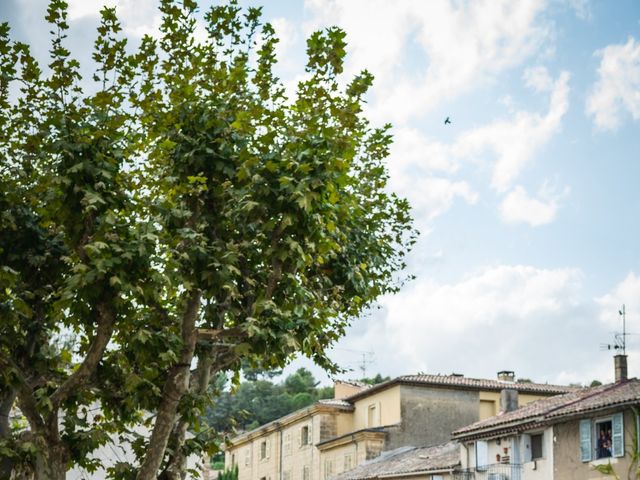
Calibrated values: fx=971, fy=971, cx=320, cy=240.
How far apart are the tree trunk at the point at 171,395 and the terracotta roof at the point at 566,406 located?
1771 cm

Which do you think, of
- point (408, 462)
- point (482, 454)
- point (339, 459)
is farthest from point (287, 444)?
point (482, 454)

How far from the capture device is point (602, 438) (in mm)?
31328

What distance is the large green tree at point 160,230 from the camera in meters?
14.2

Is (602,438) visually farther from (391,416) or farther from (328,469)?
(328,469)

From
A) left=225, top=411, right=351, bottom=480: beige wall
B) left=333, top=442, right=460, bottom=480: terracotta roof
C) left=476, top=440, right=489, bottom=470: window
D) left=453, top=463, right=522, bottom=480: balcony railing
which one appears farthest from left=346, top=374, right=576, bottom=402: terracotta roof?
left=476, top=440, right=489, bottom=470: window

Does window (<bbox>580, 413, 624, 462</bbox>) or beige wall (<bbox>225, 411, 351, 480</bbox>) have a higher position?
beige wall (<bbox>225, 411, 351, 480</bbox>)

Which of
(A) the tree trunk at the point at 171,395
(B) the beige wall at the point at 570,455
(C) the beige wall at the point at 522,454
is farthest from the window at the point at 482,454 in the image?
(A) the tree trunk at the point at 171,395

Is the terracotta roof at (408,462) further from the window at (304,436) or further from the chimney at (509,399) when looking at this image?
the window at (304,436)

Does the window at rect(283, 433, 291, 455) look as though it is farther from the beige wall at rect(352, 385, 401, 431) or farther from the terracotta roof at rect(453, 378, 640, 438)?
the terracotta roof at rect(453, 378, 640, 438)

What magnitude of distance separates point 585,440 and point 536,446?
315cm

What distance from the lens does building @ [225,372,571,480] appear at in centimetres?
5041

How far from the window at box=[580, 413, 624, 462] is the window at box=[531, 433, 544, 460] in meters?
2.63

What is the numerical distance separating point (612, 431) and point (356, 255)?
15.7 metres

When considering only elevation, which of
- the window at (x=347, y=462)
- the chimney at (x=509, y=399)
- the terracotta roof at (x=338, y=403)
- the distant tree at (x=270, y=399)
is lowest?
the window at (x=347, y=462)
